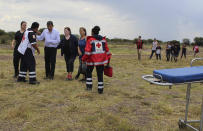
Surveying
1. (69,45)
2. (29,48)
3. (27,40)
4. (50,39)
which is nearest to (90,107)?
(29,48)

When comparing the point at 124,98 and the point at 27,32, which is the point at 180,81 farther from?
the point at 27,32

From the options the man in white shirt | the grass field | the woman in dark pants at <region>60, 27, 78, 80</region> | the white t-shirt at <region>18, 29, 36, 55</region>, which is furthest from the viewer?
the woman in dark pants at <region>60, 27, 78, 80</region>

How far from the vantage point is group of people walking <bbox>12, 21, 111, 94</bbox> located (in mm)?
6293

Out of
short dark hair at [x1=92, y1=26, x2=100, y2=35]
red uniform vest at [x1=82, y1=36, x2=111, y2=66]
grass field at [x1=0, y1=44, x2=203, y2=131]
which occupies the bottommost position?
grass field at [x1=0, y1=44, x2=203, y2=131]

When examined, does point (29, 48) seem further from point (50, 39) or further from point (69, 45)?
point (69, 45)

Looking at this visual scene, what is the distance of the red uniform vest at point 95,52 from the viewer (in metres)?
6.21

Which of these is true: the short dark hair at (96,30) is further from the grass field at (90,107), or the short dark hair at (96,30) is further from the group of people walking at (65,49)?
the grass field at (90,107)

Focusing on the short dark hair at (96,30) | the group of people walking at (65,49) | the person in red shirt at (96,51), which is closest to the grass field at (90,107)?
the group of people walking at (65,49)

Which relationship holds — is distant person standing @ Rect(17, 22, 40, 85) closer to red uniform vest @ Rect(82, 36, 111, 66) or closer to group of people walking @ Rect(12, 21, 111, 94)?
group of people walking @ Rect(12, 21, 111, 94)

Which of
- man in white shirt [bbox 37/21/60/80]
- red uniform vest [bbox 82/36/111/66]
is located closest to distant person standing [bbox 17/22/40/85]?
man in white shirt [bbox 37/21/60/80]

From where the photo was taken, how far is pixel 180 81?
308 cm

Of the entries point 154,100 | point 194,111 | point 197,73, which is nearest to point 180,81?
point 197,73

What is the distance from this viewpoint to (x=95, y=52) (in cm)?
625

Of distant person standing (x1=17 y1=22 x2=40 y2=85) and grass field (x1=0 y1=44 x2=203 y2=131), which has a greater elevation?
distant person standing (x1=17 y1=22 x2=40 y2=85)
